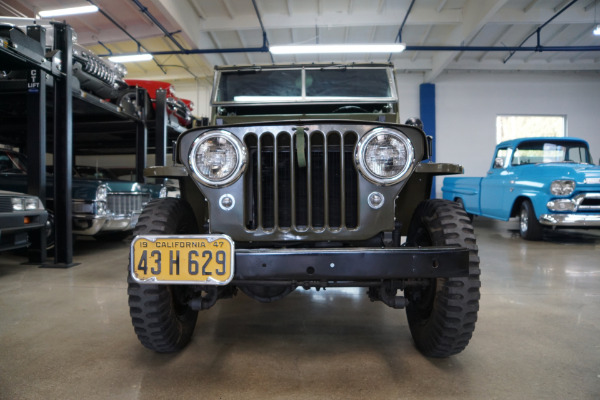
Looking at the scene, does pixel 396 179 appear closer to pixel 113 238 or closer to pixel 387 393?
pixel 387 393

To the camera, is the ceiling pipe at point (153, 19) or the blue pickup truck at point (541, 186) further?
the ceiling pipe at point (153, 19)

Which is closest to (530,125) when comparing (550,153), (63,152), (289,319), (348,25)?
(550,153)

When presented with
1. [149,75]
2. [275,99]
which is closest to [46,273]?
[275,99]

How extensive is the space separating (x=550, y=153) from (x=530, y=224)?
1354mm

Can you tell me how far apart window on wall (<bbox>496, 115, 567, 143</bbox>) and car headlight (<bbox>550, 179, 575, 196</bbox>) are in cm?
733

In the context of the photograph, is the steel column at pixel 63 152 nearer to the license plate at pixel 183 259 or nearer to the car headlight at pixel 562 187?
the license plate at pixel 183 259

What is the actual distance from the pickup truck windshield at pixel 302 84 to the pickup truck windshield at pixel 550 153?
455 cm

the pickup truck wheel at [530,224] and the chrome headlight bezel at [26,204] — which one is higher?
the chrome headlight bezel at [26,204]

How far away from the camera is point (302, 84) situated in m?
2.99

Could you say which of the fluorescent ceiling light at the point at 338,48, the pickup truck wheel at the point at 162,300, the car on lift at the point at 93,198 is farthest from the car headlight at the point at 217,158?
the fluorescent ceiling light at the point at 338,48

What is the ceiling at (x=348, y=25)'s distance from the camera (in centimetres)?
Answer: 819

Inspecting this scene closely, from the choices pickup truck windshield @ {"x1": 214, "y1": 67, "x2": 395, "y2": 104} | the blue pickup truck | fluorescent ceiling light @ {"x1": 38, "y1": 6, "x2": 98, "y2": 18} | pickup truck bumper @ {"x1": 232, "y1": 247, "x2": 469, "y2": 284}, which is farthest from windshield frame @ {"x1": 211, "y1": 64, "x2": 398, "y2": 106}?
fluorescent ceiling light @ {"x1": 38, "y1": 6, "x2": 98, "y2": 18}

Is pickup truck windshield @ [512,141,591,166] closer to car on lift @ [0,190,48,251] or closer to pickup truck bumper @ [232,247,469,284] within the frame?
pickup truck bumper @ [232,247,469,284]

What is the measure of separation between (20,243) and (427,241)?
12.9ft
